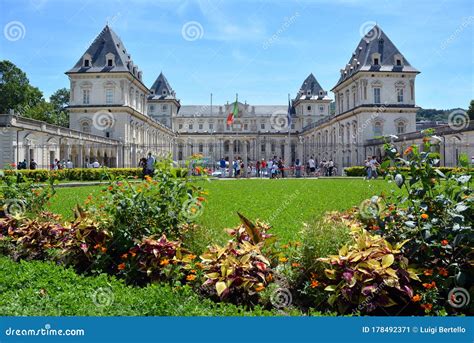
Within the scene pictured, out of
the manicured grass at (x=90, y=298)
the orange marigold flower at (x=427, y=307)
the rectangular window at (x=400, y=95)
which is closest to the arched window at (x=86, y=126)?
the rectangular window at (x=400, y=95)

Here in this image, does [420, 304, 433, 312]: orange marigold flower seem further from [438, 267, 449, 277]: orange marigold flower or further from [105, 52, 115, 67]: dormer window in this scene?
[105, 52, 115, 67]: dormer window

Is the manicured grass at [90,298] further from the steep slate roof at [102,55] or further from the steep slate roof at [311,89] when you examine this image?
the steep slate roof at [311,89]

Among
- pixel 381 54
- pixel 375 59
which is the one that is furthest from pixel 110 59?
pixel 381 54

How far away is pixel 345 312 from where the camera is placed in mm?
4414

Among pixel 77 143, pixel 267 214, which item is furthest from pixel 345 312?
pixel 77 143

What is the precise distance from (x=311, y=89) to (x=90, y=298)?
89.6 meters

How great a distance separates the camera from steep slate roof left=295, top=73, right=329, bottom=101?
90375 mm

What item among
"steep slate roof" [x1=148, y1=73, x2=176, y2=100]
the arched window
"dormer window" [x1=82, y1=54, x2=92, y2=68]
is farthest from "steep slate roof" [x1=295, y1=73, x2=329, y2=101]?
the arched window

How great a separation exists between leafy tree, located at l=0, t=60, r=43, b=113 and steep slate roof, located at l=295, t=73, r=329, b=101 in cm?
4980

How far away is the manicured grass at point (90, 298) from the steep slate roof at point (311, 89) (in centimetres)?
8775

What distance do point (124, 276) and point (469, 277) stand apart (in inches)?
147

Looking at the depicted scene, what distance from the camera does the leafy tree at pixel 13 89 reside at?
190ft

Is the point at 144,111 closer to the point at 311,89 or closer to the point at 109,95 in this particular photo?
the point at 109,95

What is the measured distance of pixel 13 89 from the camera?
58.3 meters
